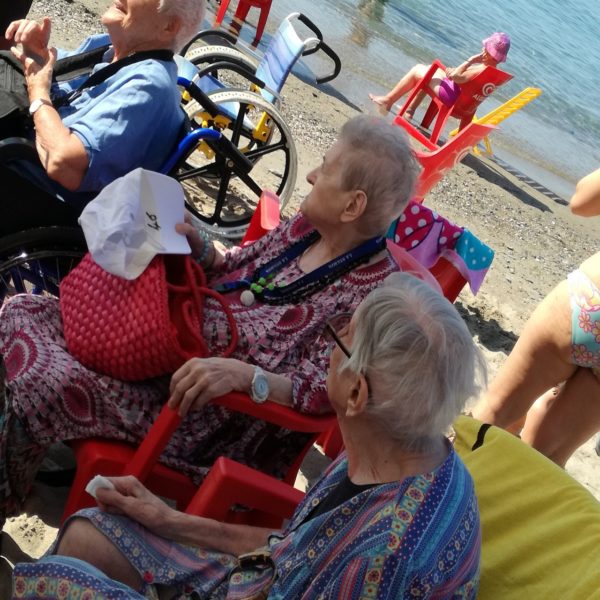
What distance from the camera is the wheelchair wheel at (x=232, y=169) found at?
411cm

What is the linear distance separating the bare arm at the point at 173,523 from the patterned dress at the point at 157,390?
0.33m

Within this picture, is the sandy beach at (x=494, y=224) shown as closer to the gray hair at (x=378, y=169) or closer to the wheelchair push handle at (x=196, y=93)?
the gray hair at (x=378, y=169)

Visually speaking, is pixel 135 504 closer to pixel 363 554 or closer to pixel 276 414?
pixel 276 414

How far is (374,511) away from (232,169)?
100 inches

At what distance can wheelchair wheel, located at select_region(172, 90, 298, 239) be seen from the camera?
411 cm

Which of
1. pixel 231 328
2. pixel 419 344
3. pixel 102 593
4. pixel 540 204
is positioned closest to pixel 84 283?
pixel 231 328

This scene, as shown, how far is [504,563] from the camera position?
168 cm

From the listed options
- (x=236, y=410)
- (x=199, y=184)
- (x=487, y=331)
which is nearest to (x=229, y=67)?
(x=199, y=184)

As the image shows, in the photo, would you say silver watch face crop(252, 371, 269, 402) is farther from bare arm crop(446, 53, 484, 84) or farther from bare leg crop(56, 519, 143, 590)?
bare arm crop(446, 53, 484, 84)

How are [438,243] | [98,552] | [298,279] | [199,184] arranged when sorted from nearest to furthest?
[98,552], [298,279], [438,243], [199,184]

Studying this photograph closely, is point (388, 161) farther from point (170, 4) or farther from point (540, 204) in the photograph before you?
point (540, 204)

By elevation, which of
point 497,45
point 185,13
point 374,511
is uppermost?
point 185,13

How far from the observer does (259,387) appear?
211 cm

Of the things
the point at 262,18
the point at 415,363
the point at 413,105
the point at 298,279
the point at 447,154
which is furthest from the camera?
the point at 262,18
